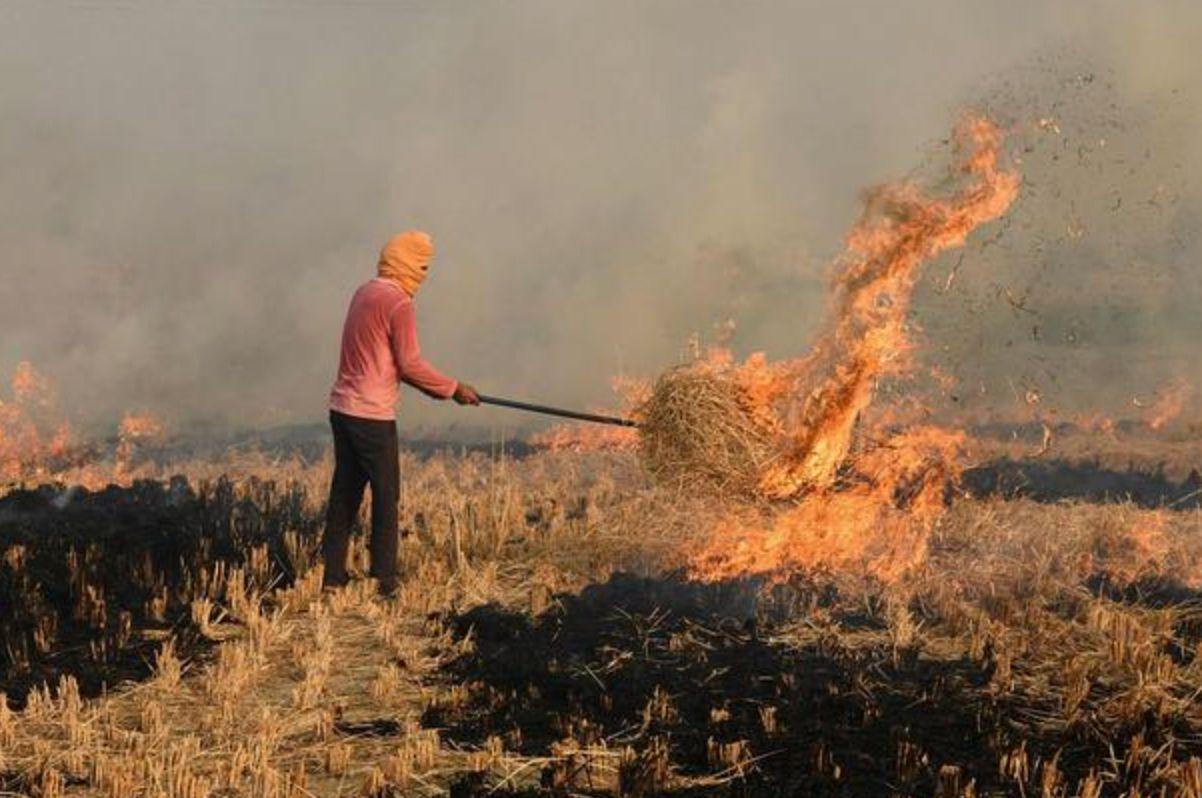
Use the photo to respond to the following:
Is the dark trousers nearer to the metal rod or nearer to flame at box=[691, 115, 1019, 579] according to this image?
the metal rod

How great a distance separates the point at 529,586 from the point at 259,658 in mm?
2300

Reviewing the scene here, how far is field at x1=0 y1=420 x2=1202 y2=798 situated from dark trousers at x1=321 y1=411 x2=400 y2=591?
0.23 meters

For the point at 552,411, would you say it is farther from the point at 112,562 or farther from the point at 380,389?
the point at 112,562

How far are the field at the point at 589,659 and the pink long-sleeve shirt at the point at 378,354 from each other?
1196 millimetres

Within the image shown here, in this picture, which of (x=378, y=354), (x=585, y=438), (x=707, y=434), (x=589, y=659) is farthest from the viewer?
(x=585, y=438)

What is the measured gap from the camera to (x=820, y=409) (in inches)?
366

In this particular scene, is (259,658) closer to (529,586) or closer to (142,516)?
(529,586)

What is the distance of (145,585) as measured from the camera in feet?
28.7

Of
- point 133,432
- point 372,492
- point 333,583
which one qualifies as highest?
point 133,432

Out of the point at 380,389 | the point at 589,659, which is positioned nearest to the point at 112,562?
the point at 380,389

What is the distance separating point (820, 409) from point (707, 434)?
32.4 inches

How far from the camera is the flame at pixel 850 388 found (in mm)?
9133

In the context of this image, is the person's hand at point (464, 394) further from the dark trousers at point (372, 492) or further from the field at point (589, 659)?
the field at point (589, 659)

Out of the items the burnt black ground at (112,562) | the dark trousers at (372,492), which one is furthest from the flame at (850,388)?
the burnt black ground at (112,562)
